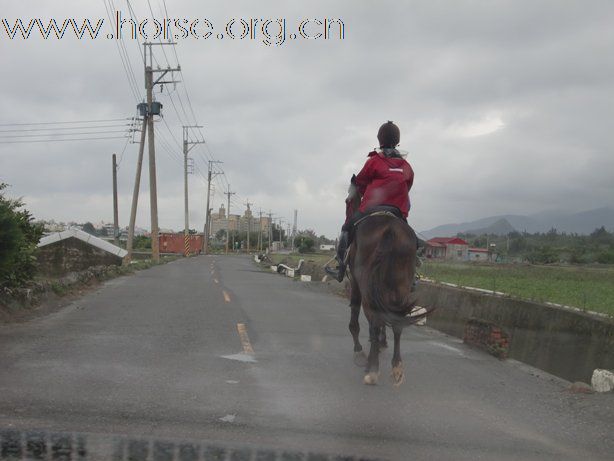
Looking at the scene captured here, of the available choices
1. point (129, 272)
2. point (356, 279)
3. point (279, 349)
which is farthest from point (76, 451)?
point (129, 272)

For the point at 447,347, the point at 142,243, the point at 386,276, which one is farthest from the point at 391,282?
the point at 142,243

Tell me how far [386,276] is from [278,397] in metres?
1.58

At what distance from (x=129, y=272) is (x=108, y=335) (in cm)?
1960

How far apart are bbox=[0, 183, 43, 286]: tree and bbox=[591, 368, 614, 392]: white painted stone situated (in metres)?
8.52

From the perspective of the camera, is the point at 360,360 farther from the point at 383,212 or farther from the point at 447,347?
the point at 447,347

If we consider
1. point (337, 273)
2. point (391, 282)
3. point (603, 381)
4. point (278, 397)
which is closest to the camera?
point (278, 397)

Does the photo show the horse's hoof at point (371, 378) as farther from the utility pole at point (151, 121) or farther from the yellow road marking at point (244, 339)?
the utility pole at point (151, 121)

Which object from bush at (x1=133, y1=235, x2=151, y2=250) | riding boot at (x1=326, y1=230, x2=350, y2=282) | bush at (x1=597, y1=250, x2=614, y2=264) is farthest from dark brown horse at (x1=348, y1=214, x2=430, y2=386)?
bush at (x1=133, y1=235, x2=151, y2=250)

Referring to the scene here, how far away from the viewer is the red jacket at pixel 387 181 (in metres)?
6.98

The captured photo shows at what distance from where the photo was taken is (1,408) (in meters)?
5.30

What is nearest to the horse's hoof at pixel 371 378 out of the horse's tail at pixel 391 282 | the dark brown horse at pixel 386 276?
the dark brown horse at pixel 386 276

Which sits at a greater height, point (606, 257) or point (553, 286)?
point (606, 257)

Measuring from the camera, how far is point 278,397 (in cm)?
615

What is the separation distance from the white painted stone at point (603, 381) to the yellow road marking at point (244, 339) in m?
4.21
